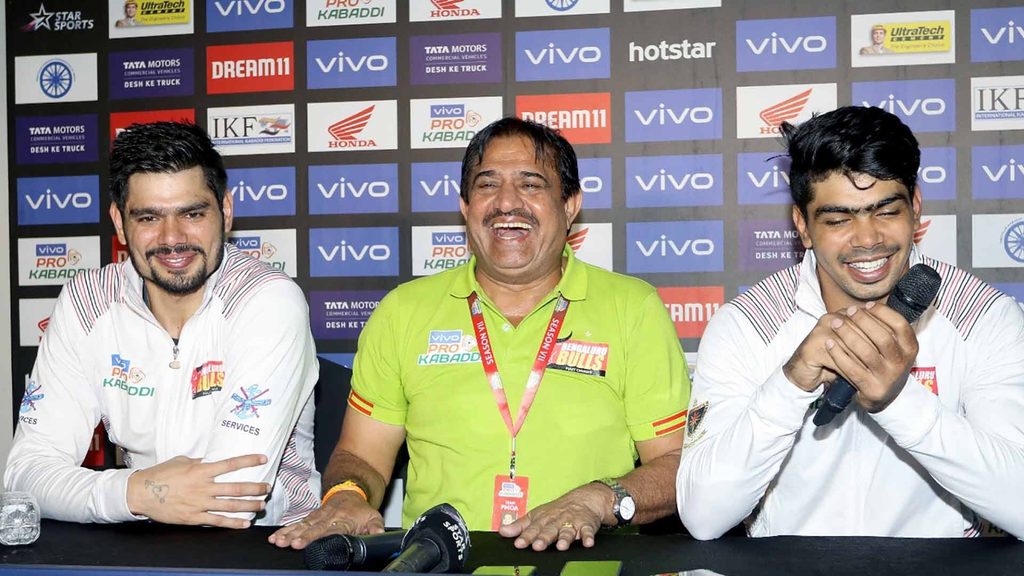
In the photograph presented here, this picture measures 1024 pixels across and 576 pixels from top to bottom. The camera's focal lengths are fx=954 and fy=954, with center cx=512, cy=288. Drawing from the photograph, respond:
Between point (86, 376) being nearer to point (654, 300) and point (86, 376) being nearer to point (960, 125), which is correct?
point (654, 300)

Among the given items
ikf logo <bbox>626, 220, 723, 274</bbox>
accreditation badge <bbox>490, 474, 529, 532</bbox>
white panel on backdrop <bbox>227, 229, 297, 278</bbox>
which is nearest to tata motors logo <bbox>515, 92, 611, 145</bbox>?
ikf logo <bbox>626, 220, 723, 274</bbox>

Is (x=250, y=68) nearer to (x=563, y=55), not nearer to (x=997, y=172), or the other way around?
(x=563, y=55)

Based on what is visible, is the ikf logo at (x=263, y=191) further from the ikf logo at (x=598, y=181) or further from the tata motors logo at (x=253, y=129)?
the ikf logo at (x=598, y=181)

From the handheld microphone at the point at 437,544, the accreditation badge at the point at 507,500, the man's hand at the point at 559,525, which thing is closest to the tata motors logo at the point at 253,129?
the accreditation badge at the point at 507,500

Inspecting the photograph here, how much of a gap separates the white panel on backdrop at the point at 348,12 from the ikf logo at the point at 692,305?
1.31 metres

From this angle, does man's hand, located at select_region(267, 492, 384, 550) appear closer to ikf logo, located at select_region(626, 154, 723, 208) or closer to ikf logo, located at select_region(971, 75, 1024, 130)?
ikf logo, located at select_region(626, 154, 723, 208)

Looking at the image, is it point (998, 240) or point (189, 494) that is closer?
point (189, 494)

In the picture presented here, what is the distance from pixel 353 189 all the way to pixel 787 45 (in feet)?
4.91

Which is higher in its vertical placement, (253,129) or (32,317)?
(253,129)

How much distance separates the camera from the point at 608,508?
6.19ft

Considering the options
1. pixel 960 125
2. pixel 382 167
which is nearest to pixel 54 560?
pixel 382 167

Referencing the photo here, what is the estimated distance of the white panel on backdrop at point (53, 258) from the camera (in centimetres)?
338

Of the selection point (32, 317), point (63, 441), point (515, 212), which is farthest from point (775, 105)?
point (32, 317)

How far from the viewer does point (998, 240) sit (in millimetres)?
2939
